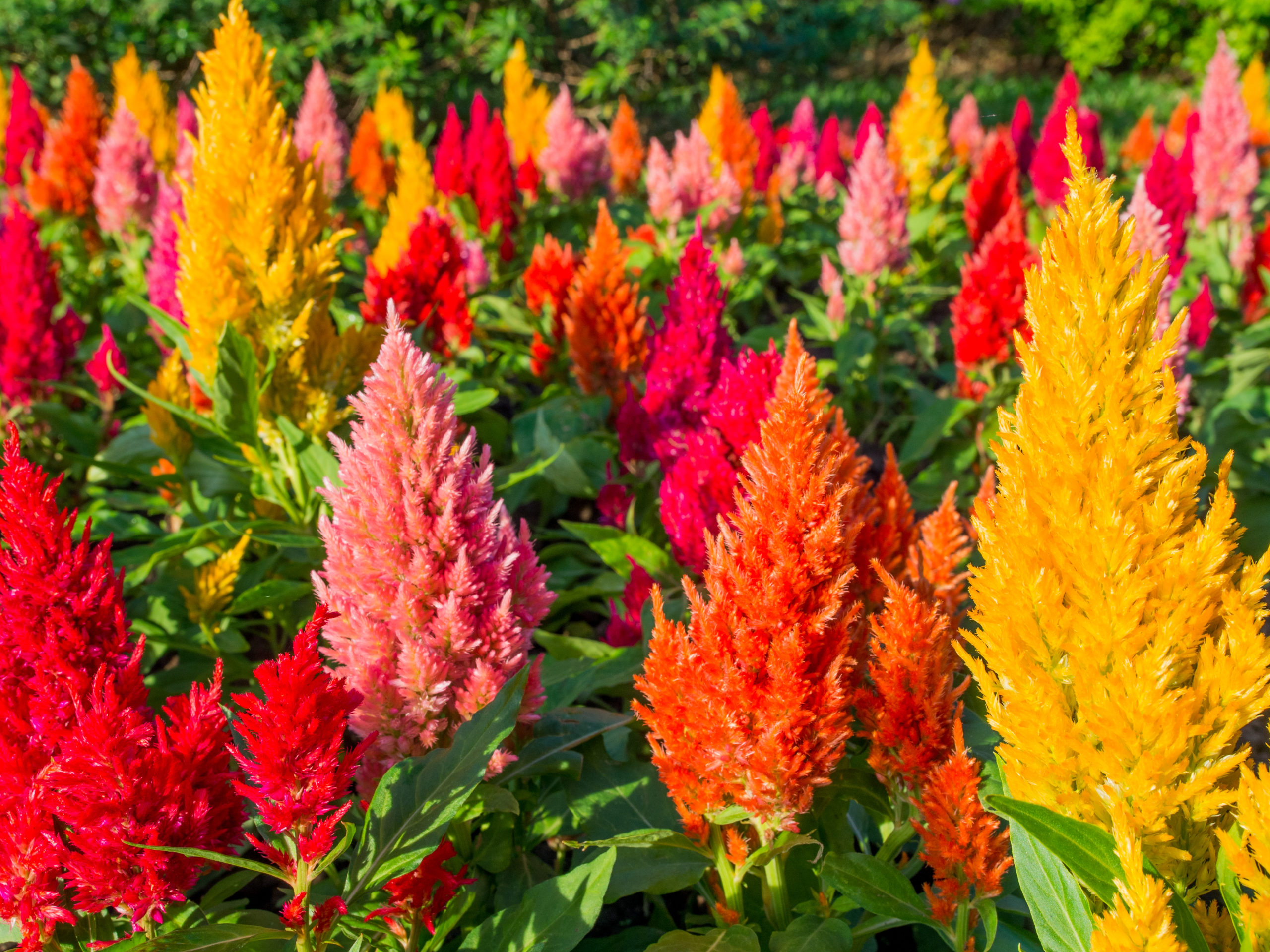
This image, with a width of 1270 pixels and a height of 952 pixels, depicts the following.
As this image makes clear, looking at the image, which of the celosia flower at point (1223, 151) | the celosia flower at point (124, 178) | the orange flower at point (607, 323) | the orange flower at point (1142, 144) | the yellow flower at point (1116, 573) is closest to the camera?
the yellow flower at point (1116, 573)

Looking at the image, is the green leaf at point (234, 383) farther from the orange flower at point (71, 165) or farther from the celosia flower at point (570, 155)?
the orange flower at point (71, 165)

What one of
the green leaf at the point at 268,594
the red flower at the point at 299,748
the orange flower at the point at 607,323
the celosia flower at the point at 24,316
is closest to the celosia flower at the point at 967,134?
the orange flower at the point at 607,323

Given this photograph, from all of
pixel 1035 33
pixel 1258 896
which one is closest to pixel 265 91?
pixel 1258 896

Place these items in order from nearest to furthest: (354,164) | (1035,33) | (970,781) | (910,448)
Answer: (970,781) → (910,448) → (354,164) → (1035,33)

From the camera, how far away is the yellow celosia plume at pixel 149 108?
6898 millimetres

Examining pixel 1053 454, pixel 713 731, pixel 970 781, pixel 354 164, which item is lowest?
pixel 970 781

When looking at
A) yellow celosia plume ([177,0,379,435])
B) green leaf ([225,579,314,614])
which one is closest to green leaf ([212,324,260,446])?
yellow celosia plume ([177,0,379,435])

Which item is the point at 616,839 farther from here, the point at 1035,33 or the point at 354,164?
the point at 1035,33

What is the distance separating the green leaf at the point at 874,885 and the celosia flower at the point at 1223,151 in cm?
573

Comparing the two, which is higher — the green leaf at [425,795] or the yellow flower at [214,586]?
the yellow flower at [214,586]

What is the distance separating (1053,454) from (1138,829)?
53 centimetres

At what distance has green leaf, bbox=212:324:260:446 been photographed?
2.67 meters

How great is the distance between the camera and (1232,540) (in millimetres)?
1268

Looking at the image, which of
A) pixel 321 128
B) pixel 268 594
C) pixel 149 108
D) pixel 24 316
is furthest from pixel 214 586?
pixel 149 108
